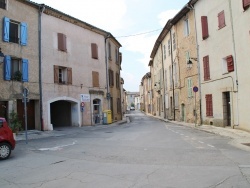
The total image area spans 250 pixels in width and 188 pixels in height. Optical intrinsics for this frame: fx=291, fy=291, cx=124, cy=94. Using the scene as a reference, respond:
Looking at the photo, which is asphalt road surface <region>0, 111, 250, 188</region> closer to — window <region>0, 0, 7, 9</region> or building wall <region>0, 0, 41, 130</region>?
building wall <region>0, 0, 41, 130</region>

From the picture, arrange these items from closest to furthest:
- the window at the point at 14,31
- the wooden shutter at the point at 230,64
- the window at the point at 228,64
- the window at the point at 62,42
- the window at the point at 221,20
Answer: the wooden shutter at the point at 230,64 → the window at the point at 228,64 → the window at the point at 14,31 → the window at the point at 221,20 → the window at the point at 62,42

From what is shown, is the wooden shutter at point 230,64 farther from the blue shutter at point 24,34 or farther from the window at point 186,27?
the blue shutter at point 24,34

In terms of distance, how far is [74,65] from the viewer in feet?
79.5

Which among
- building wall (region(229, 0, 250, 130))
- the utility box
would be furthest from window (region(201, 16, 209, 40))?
the utility box

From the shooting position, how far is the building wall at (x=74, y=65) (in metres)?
21.3

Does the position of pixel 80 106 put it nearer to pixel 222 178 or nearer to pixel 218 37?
pixel 218 37

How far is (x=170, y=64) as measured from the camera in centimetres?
3209

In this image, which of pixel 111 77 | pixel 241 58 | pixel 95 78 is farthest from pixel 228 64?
pixel 111 77

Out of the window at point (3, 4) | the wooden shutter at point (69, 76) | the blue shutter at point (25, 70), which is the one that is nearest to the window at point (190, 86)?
the wooden shutter at point (69, 76)

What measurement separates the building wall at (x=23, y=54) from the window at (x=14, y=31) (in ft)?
0.66

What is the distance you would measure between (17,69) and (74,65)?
585cm

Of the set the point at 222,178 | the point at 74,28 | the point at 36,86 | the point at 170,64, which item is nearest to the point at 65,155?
the point at 222,178

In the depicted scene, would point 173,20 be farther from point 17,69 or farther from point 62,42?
point 17,69

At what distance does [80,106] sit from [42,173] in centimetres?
1760
